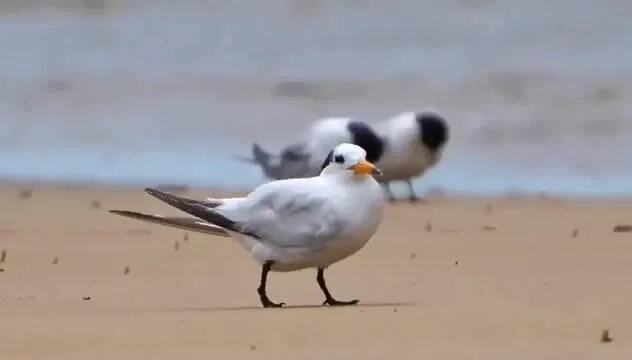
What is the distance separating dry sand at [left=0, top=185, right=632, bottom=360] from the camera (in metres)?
5.09

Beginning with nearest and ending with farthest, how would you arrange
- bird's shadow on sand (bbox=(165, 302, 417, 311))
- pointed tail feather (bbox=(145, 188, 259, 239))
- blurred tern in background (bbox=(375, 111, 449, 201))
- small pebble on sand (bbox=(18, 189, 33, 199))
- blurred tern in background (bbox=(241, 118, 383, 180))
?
1. bird's shadow on sand (bbox=(165, 302, 417, 311))
2. pointed tail feather (bbox=(145, 188, 259, 239))
3. small pebble on sand (bbox=(18, 189, 33, 199))
4. blurred tern in background (bbox=(241, 118, 383, 180))
5. blurred tern in background (bbox=(375, 111, 449, 201))

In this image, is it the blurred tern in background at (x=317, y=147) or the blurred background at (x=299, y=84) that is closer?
the blurred tern in background at (x=317, y=147)

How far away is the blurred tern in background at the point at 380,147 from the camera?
10.9 m

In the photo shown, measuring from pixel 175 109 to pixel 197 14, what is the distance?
5.91m

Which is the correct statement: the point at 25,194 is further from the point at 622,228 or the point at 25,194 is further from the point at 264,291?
the point at 264,291

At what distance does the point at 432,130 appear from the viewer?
11688mm

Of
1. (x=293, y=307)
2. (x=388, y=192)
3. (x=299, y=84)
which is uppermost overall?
(x=299, y=84)

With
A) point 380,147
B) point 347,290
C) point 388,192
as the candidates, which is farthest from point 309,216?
point 388,192

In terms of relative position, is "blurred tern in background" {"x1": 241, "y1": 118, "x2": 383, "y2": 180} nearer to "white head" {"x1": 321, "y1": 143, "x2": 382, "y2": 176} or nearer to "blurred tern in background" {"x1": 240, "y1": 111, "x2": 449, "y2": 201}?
"blurred tern in background" {"x1": 240, "y1": 111, "x2": 449, "y2": 201}

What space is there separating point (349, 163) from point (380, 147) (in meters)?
5.09

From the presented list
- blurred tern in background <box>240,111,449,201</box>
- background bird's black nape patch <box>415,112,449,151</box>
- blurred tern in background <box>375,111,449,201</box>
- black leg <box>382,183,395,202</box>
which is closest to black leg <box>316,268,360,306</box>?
blurred tern in background <box>240,111,449,201</box>

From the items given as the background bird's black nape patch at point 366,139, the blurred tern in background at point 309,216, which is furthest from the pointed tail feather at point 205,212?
the background bird's black nape patch at point 366,139

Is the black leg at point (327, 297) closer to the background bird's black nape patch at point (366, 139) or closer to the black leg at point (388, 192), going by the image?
the black leg at point (388, 192)

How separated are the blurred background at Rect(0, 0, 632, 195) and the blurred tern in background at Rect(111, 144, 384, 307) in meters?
4.66
